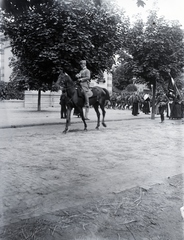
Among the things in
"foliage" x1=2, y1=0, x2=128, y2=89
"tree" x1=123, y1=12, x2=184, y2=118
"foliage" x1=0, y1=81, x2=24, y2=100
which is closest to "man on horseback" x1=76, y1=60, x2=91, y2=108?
"foliage" x1=2, y1=0, x2=128, y2=89

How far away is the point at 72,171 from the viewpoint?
5109mm

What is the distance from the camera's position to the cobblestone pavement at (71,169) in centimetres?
368

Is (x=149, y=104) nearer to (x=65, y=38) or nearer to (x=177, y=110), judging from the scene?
(x=177, y=110)

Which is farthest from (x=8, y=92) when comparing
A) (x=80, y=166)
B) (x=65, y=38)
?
(x=80, y=166)

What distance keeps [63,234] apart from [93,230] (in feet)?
1.01

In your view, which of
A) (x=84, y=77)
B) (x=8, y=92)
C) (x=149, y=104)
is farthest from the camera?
(x=8, y=92)

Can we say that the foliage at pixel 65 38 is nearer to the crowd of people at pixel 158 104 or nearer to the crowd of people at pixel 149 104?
the crowd of people at pixel 149 104

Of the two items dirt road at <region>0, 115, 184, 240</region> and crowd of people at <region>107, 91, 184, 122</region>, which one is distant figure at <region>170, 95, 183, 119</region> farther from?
dirt road at <region>0, 115, 184, 240</region>

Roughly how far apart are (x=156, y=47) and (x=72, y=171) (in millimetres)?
14321

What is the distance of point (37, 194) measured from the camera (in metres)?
3.90

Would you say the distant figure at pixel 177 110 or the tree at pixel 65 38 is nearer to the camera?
the tree at pixel 65 38

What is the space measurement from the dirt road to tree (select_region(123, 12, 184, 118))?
34.3 feet

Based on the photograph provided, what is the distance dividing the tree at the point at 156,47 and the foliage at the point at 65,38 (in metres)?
3.77

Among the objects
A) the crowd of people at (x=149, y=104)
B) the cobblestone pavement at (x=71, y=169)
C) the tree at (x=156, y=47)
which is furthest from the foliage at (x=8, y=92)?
the cobblestone pavement at (x=71, y=169)
